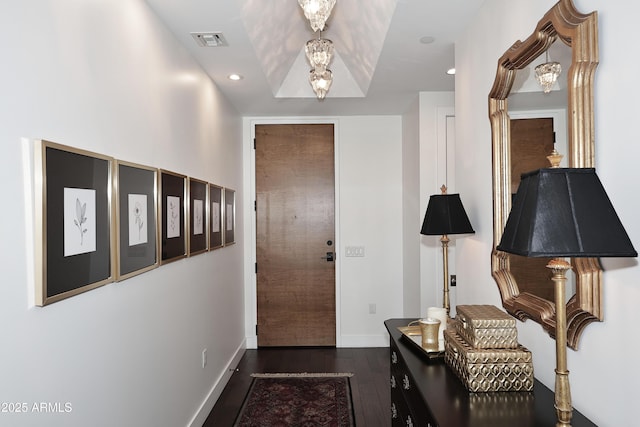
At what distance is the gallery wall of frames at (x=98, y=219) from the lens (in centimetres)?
122

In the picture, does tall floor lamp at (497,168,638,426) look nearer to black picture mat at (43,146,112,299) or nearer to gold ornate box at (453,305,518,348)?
gold ornate box at (453,305,518,348)

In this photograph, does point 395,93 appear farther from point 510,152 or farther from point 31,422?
point 31,422

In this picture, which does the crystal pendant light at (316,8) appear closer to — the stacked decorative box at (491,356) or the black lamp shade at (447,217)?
the black lamp shade at (447,217)

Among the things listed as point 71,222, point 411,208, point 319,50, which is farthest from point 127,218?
point 411,208

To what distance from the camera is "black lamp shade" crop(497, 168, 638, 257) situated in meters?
0.89

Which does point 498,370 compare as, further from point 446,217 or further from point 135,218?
point 135,218

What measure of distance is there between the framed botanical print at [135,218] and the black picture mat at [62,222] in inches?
3.4

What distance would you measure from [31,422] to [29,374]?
0.14 meters

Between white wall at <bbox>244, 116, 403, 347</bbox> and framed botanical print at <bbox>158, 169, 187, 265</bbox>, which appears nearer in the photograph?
framed botanical print at <bbox>158, 169, 187, 265</bbox>

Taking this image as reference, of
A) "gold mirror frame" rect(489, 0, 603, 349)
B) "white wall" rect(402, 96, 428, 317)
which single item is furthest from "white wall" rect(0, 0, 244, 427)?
"white wall" rect(402, 96, 428, 317)

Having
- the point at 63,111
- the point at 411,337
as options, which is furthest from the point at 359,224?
the point at 63,111

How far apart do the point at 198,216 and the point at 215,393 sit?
1.43 m

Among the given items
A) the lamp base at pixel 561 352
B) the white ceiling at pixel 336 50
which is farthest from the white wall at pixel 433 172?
the lamp base at pixel 561 352

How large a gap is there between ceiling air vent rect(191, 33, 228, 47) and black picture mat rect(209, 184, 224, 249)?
103 centimetres
